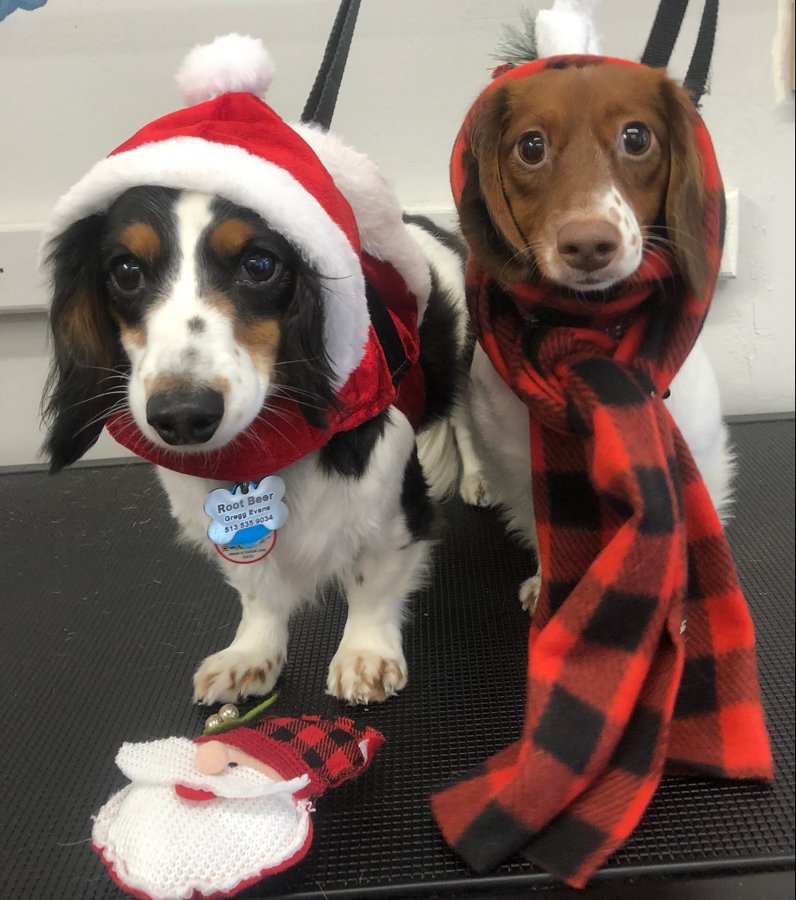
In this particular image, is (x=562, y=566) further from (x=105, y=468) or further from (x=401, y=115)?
(x=105, y=468)

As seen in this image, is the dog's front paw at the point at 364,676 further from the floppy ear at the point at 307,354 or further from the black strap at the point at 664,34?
the black strap at the point at 664,34

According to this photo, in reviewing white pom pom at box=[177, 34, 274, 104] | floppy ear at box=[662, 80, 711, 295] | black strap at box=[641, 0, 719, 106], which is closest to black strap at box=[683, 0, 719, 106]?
black strap at box=[641, 0, 719, 106]

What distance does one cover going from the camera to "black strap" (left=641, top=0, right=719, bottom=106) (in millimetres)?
808

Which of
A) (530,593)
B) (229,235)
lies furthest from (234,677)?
(229,235)

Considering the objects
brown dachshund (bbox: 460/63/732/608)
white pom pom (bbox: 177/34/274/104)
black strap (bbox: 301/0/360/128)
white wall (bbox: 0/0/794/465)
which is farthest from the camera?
white wall (bbox: 0/0/794/465)

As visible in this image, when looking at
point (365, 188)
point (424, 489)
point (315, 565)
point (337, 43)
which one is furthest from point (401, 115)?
point (315, 565)

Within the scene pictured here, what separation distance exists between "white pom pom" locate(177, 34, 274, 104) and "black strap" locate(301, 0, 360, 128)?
0.15 m

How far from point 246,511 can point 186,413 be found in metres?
0.21

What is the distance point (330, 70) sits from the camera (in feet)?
3.09

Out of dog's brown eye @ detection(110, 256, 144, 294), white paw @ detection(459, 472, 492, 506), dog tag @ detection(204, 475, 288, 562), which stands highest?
dog's brown eye @ detection(110, 256, 144, 294)

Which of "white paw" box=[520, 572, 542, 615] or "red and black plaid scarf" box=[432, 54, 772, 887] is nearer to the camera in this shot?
"red and black plaid scarf" box=[432, 54, 772, 887]

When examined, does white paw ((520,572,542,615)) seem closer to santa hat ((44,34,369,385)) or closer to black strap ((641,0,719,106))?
santa hat ((44,34,369,385))

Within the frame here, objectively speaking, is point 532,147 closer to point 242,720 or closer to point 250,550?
point 250,550

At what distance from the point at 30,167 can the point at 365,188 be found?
37.8 inches
